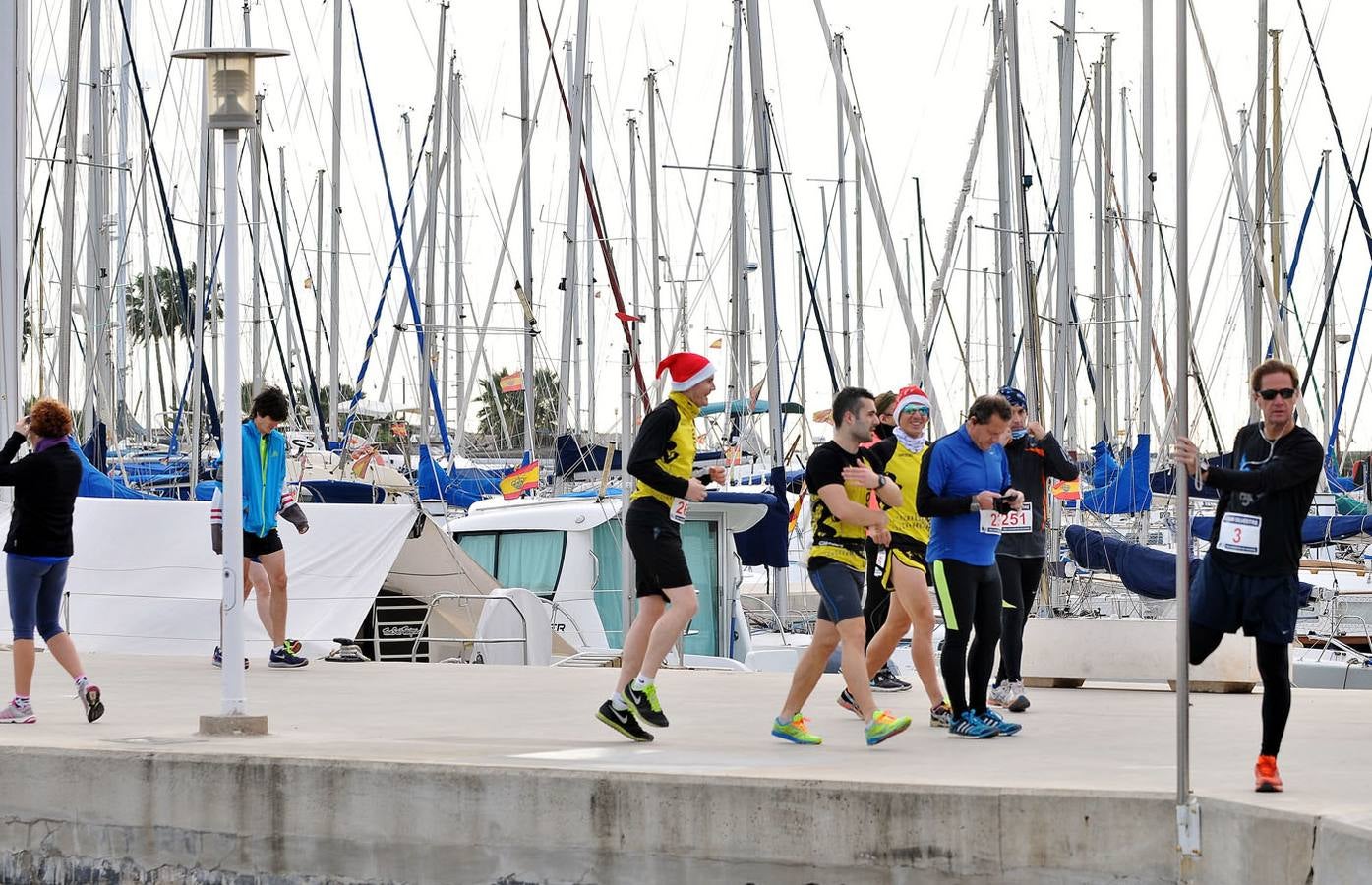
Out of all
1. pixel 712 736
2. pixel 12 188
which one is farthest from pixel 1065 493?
pixel 712 736

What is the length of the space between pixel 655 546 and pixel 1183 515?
2.98 m

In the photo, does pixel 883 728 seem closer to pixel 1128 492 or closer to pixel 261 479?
pixel 261 479

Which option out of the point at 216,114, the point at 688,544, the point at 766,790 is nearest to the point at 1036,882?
the point at 766,790

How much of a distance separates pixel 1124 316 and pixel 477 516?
19.1 metres

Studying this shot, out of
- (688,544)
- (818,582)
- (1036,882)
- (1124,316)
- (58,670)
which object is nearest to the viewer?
(1036,882)

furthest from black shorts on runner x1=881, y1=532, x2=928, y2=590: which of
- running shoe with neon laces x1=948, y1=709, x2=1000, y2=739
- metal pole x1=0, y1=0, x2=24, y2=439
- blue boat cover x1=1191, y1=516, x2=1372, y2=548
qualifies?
blue boat cover x1=1191, y1=516, x2=1372, y2=548

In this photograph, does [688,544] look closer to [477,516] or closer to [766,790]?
[477,516]

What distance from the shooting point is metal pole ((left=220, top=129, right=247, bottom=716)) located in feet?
29.4

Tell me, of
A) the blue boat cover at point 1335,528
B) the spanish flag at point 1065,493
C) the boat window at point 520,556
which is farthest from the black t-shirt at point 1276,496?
the spanish flag at point 1065,493

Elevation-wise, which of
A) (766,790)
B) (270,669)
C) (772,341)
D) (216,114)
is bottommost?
(270,669)

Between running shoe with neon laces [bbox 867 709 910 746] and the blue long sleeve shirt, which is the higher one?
the blue long sleeve shirt

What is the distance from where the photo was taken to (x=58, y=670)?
13156 millimetres

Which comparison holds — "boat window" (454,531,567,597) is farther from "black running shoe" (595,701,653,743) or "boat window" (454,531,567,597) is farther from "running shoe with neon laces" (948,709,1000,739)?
"black running shoe" (595,701,653,743)

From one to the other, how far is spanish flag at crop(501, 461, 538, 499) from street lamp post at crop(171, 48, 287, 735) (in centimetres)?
1589
